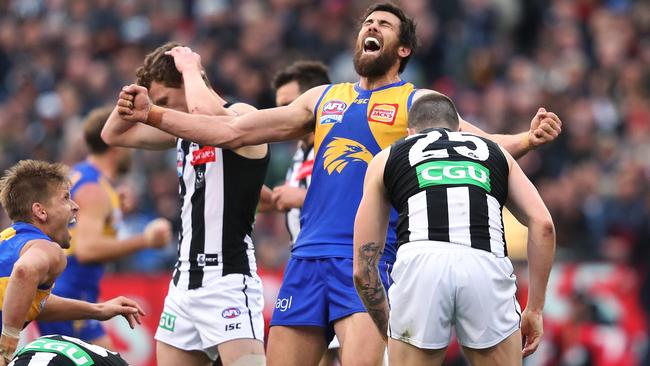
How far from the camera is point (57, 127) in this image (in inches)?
805

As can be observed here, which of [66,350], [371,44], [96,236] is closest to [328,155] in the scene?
[371,44]

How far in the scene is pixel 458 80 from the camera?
1953 cm

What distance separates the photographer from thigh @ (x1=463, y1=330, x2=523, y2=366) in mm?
6812

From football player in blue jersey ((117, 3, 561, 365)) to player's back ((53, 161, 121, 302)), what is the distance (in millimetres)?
2784

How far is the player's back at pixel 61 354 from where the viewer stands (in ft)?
21.6

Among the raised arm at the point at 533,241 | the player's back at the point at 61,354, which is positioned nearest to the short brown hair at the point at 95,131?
the player's back at the point at 61,354

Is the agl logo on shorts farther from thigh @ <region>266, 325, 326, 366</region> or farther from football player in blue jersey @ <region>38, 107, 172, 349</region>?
football player in blue jersey @ <region>38, 107, 172, 349</region>

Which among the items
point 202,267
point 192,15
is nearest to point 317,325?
point 202,267

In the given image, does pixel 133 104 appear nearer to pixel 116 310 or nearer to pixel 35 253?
pixel 35 253

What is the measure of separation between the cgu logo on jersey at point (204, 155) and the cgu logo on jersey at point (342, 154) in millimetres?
869

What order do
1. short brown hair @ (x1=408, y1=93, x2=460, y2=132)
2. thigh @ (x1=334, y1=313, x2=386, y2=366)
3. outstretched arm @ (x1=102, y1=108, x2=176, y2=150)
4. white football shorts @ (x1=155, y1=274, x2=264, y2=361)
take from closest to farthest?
1. short brown hair @ (x1=408, y1=93, x2=460, y2=132)
2. thigh @ (x1=334, y1=313, x2=386, y2=366)
3. white football shorts @ (x1=155, y1=274, x2=264, y2=361)
4. outstretched arm @ (x1=102, y1=108, x2=176, y2=150)

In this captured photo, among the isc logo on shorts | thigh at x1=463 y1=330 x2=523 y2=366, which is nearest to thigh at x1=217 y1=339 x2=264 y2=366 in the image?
the isc logo on shorts

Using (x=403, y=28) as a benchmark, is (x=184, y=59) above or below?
below

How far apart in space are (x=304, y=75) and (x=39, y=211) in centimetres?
334
